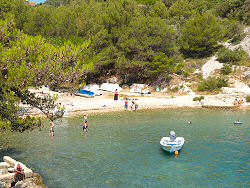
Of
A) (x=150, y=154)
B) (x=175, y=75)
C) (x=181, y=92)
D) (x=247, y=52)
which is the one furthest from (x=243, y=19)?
(x=150, y=154)

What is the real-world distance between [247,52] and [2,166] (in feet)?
190

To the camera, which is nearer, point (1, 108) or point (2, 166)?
point (1, 108)

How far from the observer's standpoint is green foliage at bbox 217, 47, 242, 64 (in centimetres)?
5703

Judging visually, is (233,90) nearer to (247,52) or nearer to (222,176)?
(247,52)

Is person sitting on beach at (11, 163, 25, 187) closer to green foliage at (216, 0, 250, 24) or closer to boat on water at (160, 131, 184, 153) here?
boat on water at (160, 131, 184, 153)

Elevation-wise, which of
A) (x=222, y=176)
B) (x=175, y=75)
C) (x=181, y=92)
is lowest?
(x=222, y=176)

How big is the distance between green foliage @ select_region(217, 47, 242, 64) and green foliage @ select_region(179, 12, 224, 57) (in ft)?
13.9

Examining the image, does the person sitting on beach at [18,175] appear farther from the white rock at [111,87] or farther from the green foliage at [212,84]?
the green foliage at [212,84]

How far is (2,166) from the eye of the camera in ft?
53.5

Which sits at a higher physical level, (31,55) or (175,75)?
(175,75)

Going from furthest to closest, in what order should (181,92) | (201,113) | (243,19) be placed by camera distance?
(243,19), (181,92), (201,113)

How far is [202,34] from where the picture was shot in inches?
2360

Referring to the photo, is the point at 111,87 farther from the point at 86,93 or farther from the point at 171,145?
the point at 171,145

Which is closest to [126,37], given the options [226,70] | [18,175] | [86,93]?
[86,93]
